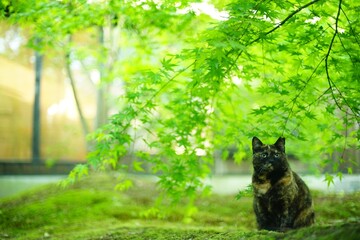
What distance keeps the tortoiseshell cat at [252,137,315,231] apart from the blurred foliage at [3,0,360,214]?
37 centimetres

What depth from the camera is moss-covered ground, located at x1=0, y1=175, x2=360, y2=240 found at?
19.1 ft

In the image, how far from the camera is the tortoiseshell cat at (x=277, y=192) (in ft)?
12.7

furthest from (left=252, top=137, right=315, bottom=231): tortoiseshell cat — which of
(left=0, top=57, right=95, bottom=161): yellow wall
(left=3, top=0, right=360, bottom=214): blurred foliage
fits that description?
(left=0, top=57, right=95, bottom=161): yellow wall

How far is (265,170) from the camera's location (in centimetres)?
384

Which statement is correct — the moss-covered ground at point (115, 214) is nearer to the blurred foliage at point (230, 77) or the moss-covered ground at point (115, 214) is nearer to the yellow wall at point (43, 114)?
the blurred foliage at point (230, 77)

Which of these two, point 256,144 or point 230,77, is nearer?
point 256,144

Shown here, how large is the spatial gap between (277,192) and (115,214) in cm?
Result: 423

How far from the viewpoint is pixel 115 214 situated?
7492 mm

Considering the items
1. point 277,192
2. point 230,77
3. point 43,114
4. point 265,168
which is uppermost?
point 43,114

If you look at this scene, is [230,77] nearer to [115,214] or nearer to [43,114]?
[115,214]

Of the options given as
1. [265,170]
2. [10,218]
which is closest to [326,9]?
[265,170]

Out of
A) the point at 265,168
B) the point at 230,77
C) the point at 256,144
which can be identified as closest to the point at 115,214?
the point at 230,77

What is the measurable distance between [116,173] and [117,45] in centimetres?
313

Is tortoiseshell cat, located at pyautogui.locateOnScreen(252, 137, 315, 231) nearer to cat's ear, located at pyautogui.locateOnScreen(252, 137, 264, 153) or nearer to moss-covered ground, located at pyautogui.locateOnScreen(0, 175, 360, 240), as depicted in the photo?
cat's ear, located at pyautogui.locateOnScreen(252, 137, 264, 153)
